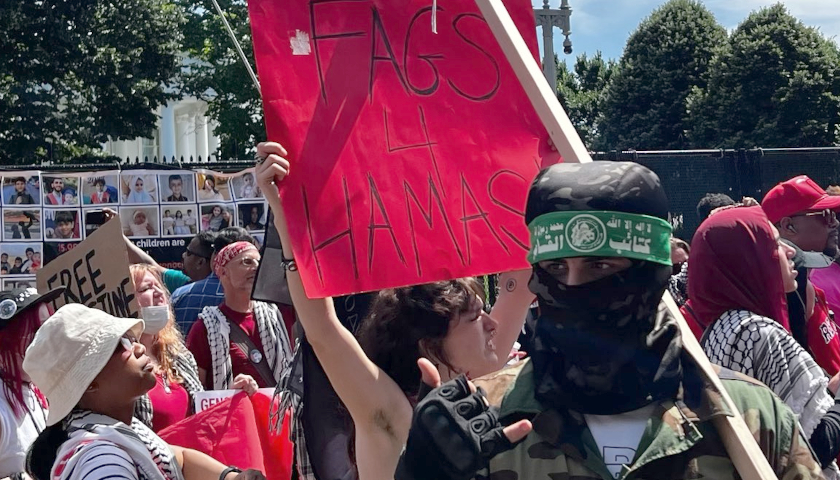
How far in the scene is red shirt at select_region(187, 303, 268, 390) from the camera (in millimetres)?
5105

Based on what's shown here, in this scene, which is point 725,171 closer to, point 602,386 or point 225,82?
point 602,386

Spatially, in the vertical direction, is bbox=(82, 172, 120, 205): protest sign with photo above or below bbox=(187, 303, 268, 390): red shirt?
above

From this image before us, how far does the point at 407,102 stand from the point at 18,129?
22112 mm

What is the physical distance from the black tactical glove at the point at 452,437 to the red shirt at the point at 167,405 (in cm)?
247

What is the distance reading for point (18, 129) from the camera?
76.8 ft

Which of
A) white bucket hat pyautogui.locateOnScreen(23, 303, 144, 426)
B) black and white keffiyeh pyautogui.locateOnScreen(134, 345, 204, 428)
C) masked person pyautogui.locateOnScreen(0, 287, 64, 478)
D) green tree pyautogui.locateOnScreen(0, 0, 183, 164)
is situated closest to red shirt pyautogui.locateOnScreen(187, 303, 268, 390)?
black and white keffiyeh pyautogui.locateOnScreen(134, 345, 204, 428)

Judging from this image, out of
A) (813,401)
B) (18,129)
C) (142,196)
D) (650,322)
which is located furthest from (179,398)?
(18,129)

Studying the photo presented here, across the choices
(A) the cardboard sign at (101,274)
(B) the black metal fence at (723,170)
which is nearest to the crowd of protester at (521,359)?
(A) the cardboard sign at (101,274)

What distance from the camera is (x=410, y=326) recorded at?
9.73 feet

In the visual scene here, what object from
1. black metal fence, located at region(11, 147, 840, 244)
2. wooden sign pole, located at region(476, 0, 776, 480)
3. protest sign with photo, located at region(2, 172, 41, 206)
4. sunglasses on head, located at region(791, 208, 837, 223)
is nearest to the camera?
wooden sign pole, located at region(476, 0, 776, 480)

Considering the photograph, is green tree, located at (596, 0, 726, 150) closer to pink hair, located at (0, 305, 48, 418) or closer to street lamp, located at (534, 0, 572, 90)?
street lamp, located at (534, 0, 572, 90)

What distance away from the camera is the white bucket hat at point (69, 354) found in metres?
3.00

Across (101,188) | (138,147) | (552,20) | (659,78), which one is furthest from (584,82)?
(101,188)

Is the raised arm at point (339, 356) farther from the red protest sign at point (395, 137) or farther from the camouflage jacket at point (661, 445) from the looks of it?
the camouflage jacket at point (661, 445)
